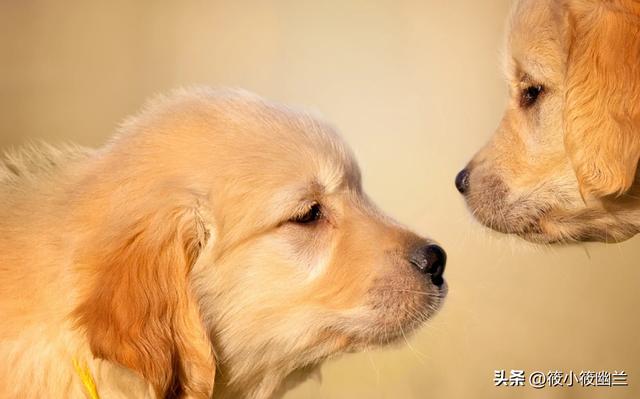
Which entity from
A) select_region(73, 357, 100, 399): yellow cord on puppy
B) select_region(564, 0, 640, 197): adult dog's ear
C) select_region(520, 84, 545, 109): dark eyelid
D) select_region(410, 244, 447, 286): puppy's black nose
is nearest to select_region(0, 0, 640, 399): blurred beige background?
select_region(520, 84, 545, 109): dark eyelid

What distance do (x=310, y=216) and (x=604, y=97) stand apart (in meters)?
0.84

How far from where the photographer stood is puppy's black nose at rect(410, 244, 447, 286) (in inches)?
83.0

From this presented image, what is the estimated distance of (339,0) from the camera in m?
3.23

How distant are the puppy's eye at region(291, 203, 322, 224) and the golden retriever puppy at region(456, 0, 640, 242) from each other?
71 cm

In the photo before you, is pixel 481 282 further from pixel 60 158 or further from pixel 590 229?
pixel 60 158

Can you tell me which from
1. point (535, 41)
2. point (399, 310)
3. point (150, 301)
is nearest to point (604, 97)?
point (535, 41)

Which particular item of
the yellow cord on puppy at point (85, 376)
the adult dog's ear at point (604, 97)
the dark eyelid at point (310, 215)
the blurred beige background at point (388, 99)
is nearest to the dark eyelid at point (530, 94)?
the adult dog's ear at point (604, 97)

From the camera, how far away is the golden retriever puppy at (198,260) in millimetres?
1859

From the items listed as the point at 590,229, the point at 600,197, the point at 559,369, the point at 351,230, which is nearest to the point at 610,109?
the point at 600,197

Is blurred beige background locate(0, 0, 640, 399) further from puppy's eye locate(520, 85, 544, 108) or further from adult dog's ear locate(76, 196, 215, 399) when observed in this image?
adult dog's ear locate(76, 196, 215, 399)

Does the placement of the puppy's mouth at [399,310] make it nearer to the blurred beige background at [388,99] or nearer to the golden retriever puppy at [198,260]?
the golden retriever puppy at [198,260]

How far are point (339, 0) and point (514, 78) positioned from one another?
2.62 feet

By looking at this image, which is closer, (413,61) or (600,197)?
(600,197)

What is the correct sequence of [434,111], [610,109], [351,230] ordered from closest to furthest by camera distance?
[351,230]
[610,109]
[434,111]
